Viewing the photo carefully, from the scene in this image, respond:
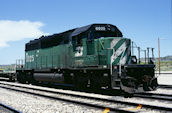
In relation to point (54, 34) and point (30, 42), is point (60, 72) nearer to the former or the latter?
point (54, 34)

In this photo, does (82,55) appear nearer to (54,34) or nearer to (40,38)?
(54,34)

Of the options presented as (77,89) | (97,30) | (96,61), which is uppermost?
(97,30)

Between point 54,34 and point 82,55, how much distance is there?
12.5 ft

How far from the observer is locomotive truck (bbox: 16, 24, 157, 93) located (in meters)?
8.68

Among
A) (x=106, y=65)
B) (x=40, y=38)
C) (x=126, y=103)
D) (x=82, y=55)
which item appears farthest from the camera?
(x=40, y=38)

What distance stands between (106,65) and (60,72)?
4111mm

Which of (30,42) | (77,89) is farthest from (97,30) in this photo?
(30,42)

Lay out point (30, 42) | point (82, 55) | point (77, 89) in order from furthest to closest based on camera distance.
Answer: point (30, 42), point (77, 89), point (82, 55)

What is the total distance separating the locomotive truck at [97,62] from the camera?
8.68 metres

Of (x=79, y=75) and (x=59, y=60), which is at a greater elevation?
(x=59, y=60)

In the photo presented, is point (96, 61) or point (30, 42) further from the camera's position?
point (30, 42)

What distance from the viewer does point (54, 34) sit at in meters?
13.5

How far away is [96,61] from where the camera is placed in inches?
385

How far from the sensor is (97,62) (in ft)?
31.9
